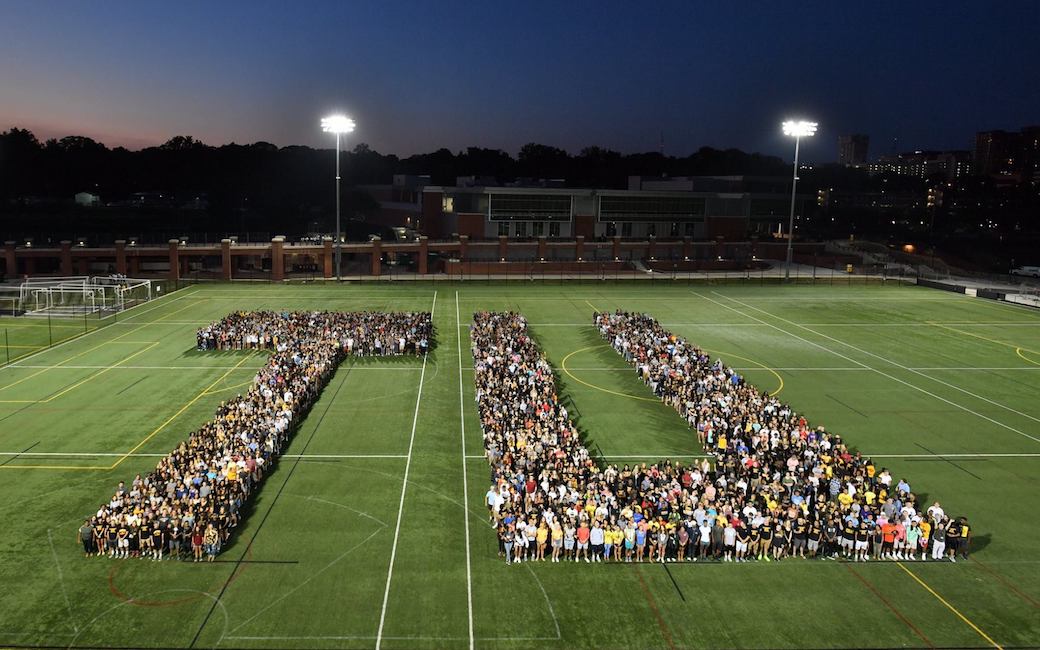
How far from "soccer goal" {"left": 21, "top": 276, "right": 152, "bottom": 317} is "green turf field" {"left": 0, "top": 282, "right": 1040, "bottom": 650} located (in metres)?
6.46

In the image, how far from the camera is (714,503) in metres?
19.4

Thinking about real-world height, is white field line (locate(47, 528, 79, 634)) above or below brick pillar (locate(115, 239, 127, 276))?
below

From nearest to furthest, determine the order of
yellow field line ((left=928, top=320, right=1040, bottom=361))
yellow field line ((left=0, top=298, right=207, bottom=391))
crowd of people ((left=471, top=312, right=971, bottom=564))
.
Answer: crowd of people ((left=471, top=312, right=971, bottom=564)) < yellow field line ((left=0, top=298, right=207, bottom=391)) < yellow field line ((left=928, top=320, right=1040, bottom=361))

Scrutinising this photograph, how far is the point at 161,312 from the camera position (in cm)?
5284

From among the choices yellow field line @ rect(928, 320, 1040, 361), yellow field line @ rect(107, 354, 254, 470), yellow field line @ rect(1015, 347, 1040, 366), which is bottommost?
yellow field line @ rect(107, 354, 254, 470)

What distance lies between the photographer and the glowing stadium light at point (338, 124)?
6431 cm

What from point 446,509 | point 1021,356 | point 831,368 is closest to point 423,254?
point 831,368

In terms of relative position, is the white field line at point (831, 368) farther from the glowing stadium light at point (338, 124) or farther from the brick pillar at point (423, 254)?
the brick pillar at point (423, 254)

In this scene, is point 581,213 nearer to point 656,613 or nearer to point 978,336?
point 978,336

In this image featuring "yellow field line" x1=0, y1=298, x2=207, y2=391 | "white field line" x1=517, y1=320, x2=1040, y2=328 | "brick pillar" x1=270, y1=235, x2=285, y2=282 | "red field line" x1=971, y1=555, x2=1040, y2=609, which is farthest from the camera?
"brick pillar" x1=270, y1=235, x2=285, y2=282

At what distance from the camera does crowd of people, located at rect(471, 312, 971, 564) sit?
60.7 feet

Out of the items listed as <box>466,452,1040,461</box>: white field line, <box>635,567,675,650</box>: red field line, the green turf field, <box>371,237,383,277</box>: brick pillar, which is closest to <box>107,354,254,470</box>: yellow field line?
the green turf field

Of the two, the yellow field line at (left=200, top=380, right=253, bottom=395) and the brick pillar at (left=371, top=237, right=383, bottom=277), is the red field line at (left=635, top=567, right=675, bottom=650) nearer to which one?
the yellow field line at (left=200, top=380, right=253, bottom=395)

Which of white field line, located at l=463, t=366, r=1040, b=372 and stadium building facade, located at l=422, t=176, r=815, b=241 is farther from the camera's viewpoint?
stadium building facade, located at l=422, t=176, r=815, b=241
